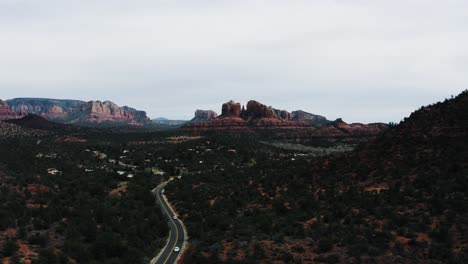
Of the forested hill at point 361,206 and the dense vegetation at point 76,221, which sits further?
the dense vegetation at point 76,221

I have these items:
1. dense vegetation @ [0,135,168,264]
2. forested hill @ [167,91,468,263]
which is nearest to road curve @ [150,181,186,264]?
dense vegetation @ [0,135,168,264]

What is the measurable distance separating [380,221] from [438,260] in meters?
8.49

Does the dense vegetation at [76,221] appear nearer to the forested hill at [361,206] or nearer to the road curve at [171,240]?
the road curve at [171,240]

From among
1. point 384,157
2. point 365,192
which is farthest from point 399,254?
point 384,157

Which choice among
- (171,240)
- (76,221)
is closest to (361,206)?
(171,240)

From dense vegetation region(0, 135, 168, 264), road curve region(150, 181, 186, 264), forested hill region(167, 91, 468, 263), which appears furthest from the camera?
road curve region(150, 181, 186, 264)

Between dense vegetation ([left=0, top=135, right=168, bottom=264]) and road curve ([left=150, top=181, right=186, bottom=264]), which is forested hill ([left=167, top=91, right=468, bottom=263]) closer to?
road curve ([left=150, top=181, right=186, bottom=264])

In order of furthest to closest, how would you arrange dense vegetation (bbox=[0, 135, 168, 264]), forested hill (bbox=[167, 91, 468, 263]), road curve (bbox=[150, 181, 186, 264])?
1. road curve (bbox=[150, 181, 186, 264])
2. dense vegetation (bbox=[0, 135, 168, 264])
3. forested hill (bbox=[167, 91, 468, 263])

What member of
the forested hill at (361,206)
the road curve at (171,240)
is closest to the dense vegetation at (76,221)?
the road curve at (171,240)

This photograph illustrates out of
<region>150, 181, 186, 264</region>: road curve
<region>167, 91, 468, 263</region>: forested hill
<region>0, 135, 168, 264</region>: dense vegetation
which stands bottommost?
<region>150, 181, 186, 264</region>: road curve

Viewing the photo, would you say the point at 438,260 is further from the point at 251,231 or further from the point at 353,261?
the point at 251,231

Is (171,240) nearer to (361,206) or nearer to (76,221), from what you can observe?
(76,221)

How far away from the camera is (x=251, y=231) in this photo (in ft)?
123

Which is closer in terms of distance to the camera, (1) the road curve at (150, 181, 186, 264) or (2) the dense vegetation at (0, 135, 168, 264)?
(2) the dense vegetation at (0, 135, 168, 264)
